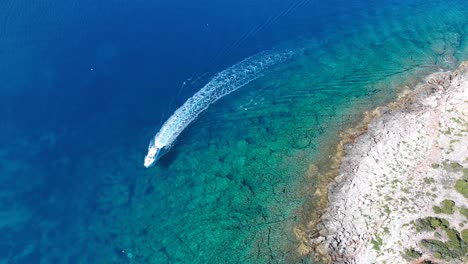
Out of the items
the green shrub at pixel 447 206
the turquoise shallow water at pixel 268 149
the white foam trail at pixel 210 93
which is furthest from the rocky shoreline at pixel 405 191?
the white foam trail at pixel 210 93

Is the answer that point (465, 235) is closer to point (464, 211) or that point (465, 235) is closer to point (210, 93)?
point (464, 211)

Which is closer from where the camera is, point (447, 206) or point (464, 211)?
point (464, 211)

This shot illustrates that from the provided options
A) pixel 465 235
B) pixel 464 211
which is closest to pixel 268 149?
pixel 464 211

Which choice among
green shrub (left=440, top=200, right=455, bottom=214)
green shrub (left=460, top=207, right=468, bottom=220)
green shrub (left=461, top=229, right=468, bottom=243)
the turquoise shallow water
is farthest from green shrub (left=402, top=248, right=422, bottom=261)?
the turquoise shallow water

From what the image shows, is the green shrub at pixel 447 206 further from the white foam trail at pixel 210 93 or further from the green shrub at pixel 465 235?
the white foam trail at pixel 210 93

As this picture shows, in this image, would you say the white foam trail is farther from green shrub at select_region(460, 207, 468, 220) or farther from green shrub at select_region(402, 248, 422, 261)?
green shrub at select_region(460, 207, 468, 220)
